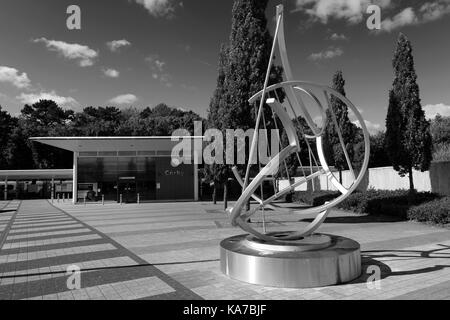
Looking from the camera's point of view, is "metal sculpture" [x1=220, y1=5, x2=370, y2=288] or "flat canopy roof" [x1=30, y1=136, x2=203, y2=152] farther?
"flat canopy roof" [x1=30, y1=136, x2=203, y2=152]

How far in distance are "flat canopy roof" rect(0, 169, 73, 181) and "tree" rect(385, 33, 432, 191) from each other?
35696 mm

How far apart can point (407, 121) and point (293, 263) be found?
14546mm

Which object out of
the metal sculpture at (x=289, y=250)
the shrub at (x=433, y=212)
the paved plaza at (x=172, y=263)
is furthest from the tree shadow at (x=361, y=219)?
the metal sculpture at (x=289, y=250)

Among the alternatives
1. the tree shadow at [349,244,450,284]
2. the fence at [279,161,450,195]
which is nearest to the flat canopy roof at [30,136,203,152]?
the fence at [279,161,450,195]

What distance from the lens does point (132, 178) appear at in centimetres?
3456

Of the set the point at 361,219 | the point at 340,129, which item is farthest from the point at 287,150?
the point at 340,129

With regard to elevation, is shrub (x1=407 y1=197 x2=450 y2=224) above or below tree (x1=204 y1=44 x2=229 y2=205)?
below

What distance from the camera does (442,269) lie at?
26.0 feet

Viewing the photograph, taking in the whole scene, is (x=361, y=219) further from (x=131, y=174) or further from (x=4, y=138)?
(x=4, y=138)

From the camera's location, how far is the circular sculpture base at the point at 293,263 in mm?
6730

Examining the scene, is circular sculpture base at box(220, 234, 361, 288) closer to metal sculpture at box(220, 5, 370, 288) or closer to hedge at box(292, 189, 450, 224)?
metal sculpture at box(220, 5, 370, 288)

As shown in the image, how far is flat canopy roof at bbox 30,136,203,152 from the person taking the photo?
3002 cm
